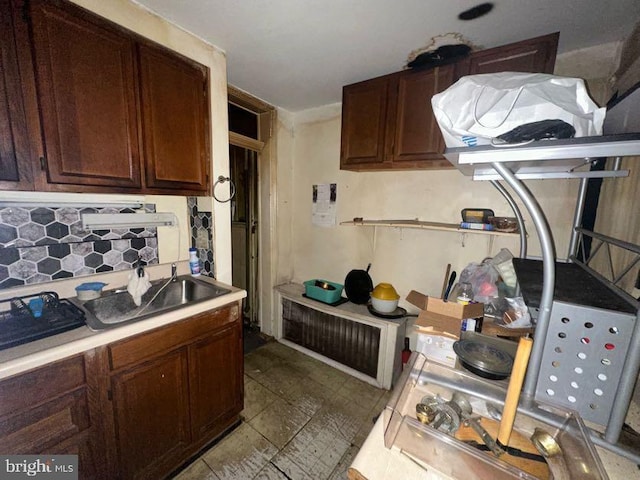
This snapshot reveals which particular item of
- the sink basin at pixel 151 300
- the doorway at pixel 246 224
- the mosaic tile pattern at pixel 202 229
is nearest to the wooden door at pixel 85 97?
the mosaic tile pattern at pixel 202 229

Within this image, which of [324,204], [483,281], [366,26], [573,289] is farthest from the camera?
[324,204]

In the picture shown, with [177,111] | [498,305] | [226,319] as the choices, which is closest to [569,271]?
[498,305]

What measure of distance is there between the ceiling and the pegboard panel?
4.58 feet

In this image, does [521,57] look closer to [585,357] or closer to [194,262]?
[585,357]

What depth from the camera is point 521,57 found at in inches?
54.8

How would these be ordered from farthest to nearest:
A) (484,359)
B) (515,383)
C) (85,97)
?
(85,97), (484,359), (515,383)

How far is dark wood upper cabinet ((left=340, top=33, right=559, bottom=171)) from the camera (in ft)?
4.58

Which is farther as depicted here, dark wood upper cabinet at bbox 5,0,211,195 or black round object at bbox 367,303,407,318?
black round object at bbox 367,303,407,318

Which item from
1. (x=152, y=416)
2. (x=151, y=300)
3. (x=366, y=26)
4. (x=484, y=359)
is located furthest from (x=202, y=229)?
(x=484, y=359)

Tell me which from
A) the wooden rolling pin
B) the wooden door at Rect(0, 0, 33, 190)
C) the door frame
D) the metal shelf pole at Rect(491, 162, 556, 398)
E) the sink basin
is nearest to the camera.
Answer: the wooden rolling pin

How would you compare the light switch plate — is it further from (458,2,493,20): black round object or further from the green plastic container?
(458,2,493,20): black round object

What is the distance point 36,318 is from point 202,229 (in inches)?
36.2

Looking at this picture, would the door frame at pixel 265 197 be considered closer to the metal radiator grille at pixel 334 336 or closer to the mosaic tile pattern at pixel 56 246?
the metal radiator grille at pixel 334 336

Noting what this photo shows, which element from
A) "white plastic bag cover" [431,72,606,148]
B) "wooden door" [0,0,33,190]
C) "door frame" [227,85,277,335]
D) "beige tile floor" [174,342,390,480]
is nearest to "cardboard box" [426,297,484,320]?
"white plastic bag cover" [431,72,606,148]
